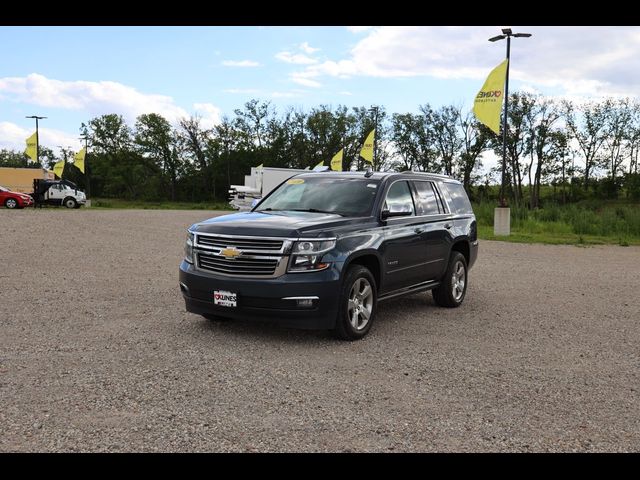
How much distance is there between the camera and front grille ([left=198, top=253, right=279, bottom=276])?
20.8 ft

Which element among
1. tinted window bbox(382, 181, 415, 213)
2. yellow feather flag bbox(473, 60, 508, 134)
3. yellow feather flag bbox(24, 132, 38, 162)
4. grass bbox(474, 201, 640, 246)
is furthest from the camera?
yellow feather flag bbox(24, 132, 38, 162)

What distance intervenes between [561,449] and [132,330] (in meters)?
4.74

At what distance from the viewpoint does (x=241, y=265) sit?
6457mm

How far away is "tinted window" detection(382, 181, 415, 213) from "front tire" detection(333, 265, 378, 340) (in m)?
1.10

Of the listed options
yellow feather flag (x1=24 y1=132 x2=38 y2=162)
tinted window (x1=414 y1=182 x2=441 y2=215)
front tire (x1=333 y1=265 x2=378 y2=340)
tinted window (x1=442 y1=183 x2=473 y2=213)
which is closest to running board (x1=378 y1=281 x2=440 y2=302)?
front tire (x1=333 y1=265 x2=378 y2=340)

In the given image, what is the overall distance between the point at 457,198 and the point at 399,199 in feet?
6.28

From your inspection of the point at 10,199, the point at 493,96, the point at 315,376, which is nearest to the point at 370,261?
the point at 315,376

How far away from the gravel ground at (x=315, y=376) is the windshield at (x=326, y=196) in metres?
1.49

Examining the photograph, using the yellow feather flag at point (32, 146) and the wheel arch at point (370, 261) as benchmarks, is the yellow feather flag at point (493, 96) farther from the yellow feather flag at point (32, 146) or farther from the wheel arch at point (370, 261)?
the yellow feather flag at point (32, 146)

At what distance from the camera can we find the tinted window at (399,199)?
7.60 meters

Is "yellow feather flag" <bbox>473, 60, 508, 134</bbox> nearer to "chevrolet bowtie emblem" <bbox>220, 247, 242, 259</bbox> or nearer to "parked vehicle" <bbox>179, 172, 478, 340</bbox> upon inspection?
"parked vehicle" <bbox>179, 172, 478, 340</bbox>
